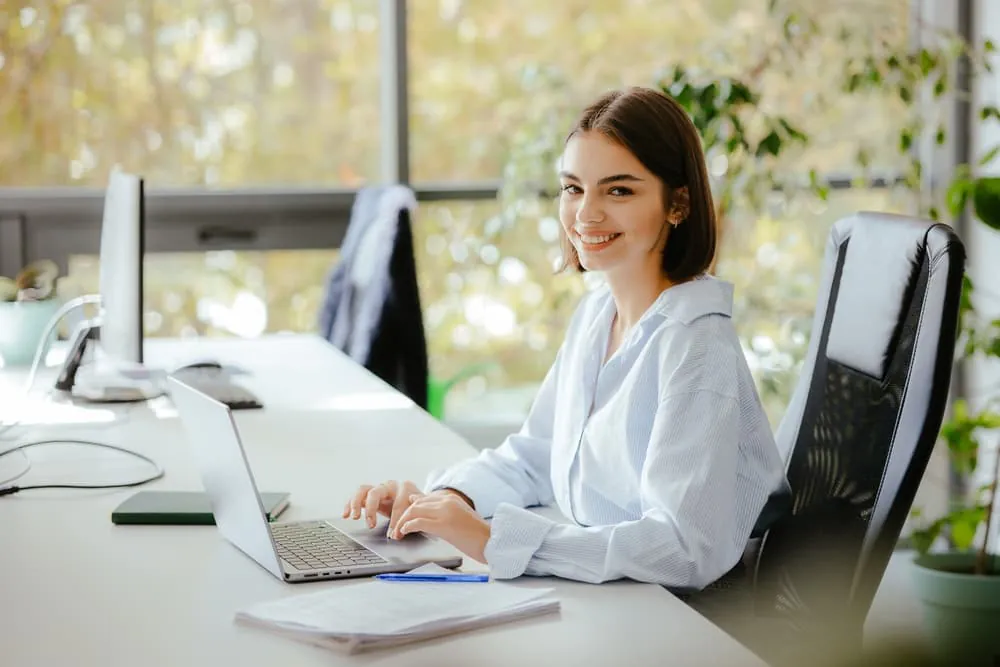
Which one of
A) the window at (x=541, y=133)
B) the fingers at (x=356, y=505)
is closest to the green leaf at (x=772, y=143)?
the window at (x=541, y=133)

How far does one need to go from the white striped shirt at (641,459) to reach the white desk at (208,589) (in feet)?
0.16

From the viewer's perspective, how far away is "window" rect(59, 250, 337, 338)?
133 inches

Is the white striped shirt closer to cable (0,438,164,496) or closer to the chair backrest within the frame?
the chair backrest

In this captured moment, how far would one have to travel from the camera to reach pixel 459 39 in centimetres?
354

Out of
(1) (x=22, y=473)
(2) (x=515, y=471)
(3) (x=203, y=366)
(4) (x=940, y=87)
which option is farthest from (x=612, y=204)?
(4) (x=940, y=87)

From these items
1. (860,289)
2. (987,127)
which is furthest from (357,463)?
(987,127)

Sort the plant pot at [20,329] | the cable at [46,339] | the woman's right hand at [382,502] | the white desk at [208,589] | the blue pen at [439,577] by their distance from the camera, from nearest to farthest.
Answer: the white desk at [208,589] → the blue pen at [439,577] → the woman's right hand at [382,502] → the cable at [46,339] → the plant pot at [20,329]

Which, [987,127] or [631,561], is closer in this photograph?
[631,561]

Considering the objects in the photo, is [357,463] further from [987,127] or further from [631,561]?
[987,127]

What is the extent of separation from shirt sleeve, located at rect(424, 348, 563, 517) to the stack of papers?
1.17ft

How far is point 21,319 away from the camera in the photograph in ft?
8.92

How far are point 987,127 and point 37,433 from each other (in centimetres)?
291

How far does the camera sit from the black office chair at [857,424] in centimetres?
136

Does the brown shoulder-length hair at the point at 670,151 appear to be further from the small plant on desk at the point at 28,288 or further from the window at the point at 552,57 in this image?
the window at the point at 552,57
